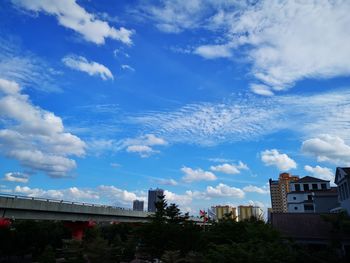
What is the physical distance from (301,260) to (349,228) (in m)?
6.97

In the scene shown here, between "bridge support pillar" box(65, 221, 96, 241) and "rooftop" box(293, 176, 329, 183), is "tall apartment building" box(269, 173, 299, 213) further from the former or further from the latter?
"bridge support pillar" box(65, 221, 96, 241)

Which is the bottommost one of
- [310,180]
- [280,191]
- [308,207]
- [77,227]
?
[77,227]

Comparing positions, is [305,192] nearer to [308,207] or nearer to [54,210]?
[308,207]

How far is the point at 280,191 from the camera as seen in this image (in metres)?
130

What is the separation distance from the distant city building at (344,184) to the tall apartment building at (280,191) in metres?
93.2

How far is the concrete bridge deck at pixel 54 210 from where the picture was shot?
31.0 metres

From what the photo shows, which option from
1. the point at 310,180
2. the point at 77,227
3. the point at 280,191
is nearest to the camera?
the point at 77,227

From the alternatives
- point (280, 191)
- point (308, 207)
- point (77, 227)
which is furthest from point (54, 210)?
point (280, 191)

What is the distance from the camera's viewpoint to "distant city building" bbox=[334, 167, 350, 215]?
102ft

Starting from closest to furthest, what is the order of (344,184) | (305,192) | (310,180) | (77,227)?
(344,184) < (77,227) < (305,192) < (310,180)

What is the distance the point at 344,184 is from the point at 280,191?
10327 centimetres

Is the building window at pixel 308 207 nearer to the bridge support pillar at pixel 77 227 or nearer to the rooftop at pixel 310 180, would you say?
the rooftop at pixel 310 180

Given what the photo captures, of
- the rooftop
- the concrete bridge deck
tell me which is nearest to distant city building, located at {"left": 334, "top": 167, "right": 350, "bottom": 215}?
the concrete bridge deck

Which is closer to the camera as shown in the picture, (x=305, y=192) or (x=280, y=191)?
(x=305, y=192)
